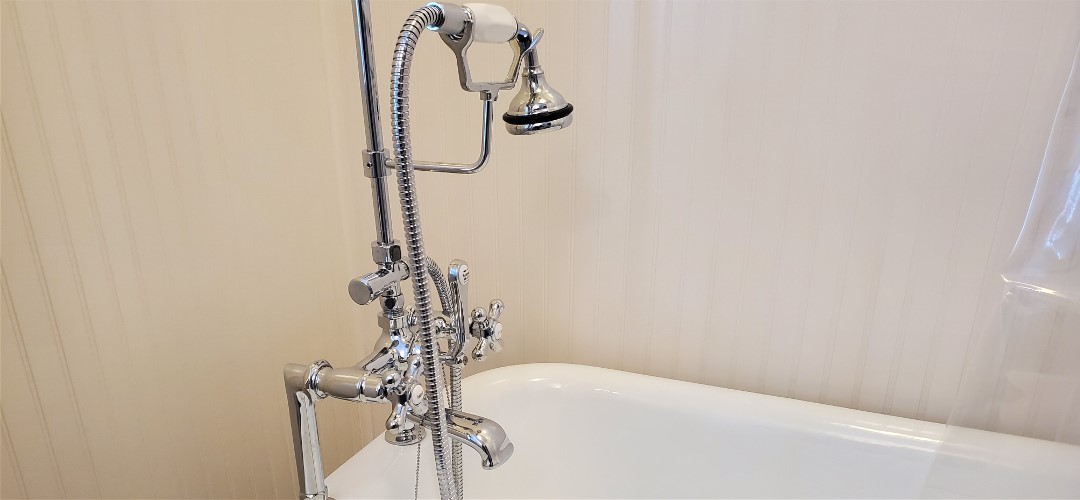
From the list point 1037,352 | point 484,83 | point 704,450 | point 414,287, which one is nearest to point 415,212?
point 414,287

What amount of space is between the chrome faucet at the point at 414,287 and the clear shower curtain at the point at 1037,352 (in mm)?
595

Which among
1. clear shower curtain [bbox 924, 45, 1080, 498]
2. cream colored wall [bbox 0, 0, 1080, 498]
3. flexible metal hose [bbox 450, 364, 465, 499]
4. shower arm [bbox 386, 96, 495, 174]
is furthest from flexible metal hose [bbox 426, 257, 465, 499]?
clear shower curtain [bbox 924, 45, 1080, 498]

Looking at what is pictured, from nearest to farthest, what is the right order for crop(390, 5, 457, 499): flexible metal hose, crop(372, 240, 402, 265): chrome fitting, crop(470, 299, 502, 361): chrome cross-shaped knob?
1. crop(390, 5, 457, 499): flexible metal hose
2. crop(372, 240, 402, 265): chrome fitting
3. crop(470, 299, 502, 361): chrome cross-shaped knob

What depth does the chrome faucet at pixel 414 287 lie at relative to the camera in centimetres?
59

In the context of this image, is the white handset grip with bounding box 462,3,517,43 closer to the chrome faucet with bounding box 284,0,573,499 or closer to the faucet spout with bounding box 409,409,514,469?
the chrome faucet with bounding box 284,0,573,499

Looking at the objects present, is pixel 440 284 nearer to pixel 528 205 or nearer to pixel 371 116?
pixel 371 116

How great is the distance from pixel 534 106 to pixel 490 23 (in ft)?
0.32

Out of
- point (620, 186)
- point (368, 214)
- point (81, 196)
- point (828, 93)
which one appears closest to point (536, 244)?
point (620, 186)

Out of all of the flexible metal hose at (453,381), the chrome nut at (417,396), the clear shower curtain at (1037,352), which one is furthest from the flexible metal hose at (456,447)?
the clear shower curtain at (1037,352)

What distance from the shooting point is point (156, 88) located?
0.77 metres

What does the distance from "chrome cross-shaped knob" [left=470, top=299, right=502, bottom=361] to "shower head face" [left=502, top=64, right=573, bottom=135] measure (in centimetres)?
25

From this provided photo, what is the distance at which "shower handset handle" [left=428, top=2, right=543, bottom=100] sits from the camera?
611 mm

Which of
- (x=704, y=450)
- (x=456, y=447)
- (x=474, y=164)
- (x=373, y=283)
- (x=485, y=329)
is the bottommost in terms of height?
(x=704, y=450)

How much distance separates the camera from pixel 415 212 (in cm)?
58
